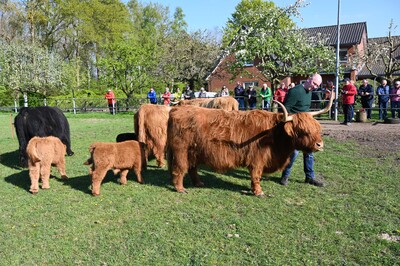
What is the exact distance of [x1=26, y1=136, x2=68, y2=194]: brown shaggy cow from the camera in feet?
19.5

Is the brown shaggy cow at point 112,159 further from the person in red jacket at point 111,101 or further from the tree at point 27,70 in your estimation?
the tree at point 27,70

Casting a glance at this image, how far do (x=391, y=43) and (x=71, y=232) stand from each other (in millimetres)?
22751

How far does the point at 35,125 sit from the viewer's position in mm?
7727

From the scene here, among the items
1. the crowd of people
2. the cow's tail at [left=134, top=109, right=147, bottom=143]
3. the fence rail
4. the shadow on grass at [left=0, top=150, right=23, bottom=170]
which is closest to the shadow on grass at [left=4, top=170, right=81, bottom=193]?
the shadow on grass at [left=0, top=150, right=23, bottom=170]

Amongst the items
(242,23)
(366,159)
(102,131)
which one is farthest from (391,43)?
(102,131)

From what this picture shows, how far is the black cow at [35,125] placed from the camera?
25.1 feet

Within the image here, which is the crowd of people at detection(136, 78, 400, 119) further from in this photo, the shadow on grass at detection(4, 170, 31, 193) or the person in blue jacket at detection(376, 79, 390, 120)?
the shadow on grass at detection(4, 170, 31, 193)

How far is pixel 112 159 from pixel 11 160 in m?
4.37

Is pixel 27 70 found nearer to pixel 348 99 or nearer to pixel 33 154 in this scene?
pixel 348 99

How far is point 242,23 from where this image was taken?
2280cm

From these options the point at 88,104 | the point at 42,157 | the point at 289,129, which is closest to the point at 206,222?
the point at 289,129

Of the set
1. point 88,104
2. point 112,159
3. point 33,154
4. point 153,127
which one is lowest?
point 112,159

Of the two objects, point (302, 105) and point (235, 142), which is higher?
point (302, 105)

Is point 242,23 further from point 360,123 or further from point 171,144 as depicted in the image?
point 171,144
